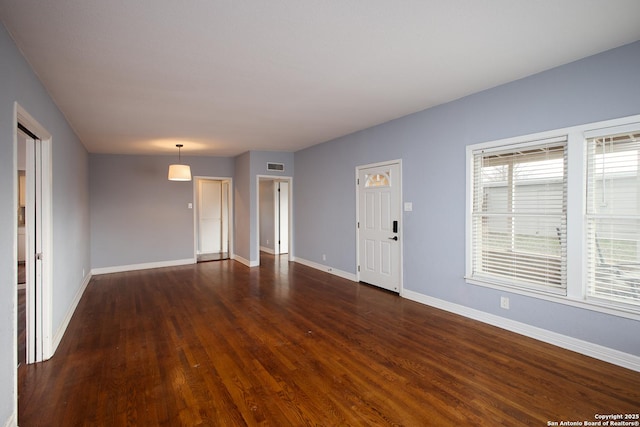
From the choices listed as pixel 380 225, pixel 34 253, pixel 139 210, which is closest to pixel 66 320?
pixel 34 253

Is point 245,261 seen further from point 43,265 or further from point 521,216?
point 521,216

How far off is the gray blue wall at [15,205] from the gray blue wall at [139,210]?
2.13m

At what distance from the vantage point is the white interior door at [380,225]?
483 cm

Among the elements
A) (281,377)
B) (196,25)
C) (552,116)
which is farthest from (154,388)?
(552,116)

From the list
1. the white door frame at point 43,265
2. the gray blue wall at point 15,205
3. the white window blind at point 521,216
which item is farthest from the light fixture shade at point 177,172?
the white window blind at point 521,216

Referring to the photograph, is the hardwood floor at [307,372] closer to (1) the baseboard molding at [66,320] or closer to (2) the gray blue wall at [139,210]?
(1) the baseboard molding at [66,320]

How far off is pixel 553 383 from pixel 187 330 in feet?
11.3

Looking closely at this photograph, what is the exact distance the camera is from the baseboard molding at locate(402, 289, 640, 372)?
8.67 ft

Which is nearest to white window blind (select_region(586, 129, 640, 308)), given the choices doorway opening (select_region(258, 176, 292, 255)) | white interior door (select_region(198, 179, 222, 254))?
doorway opening (select_region(258, 176, 292, 255))

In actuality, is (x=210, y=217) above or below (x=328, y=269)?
above

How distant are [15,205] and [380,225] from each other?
425 cm

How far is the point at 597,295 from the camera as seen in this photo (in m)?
2.84

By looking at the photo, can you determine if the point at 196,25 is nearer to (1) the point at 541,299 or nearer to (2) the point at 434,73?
(2) the point at 434,73

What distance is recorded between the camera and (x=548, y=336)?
3.10 meters
